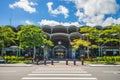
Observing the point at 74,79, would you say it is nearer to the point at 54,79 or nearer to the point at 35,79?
the point at 54,79

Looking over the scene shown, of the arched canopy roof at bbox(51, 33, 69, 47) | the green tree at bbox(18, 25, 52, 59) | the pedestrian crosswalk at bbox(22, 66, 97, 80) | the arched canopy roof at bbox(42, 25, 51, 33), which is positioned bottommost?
the pedestrian crosswalk at bbox(22, 66, 97, 80)

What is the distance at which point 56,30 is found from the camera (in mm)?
72625

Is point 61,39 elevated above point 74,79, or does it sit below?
above

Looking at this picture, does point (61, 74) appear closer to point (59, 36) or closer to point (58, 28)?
point (59, 36)

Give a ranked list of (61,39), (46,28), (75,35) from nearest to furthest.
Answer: (75,35) < (61,39) < (46,28)

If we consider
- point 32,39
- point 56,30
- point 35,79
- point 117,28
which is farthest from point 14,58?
point 56,30

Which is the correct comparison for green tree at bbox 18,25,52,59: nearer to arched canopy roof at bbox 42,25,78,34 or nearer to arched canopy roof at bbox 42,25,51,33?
arched canopy roof at bbox 42,25,51,33

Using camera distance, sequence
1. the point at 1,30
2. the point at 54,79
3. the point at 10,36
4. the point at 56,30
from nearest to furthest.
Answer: the point at 54,79 → the point at 1,30 → the point at 10,36 → the point at 56,30

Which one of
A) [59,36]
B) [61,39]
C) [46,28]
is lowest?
[61,39]

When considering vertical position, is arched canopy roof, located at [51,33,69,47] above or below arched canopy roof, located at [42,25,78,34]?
below

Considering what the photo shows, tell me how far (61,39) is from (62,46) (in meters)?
3.06

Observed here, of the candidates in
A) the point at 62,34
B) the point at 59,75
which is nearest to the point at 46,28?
the point at 62,34

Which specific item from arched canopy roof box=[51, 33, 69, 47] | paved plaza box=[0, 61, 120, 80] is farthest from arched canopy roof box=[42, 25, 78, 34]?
paved plaza box=[0, 61, 120, 80]

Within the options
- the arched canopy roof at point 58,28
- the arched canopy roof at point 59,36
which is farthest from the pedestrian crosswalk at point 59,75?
the arched canopy roof at point 58,28
